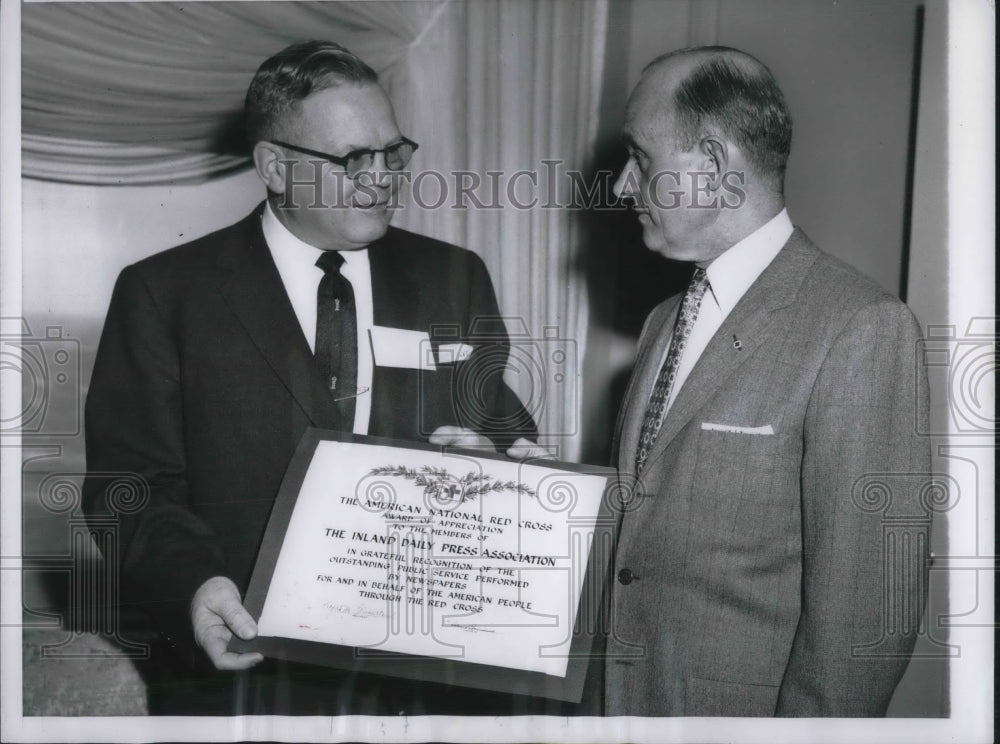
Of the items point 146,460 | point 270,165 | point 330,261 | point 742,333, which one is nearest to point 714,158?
point 742,333

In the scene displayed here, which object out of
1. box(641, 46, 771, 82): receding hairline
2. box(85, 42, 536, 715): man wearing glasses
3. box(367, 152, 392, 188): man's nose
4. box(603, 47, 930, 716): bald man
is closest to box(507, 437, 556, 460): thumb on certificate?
box(85, 42, 536, 715): man wearing glasses

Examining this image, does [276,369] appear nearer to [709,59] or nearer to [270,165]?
[270,165]

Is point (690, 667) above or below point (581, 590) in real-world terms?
below

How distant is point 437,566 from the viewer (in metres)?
1.62

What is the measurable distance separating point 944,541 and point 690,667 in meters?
0.62

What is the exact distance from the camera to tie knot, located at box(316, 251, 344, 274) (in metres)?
1.68

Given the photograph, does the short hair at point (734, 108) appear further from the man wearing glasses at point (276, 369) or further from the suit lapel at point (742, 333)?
the man wearing glasses at point (276, 369)

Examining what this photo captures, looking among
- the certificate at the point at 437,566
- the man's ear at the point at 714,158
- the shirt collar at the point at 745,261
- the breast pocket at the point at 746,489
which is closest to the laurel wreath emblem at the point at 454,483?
the certificate at the point at 437,566

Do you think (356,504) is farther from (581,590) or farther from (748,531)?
(748,531)

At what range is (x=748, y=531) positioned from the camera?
4.77 ft

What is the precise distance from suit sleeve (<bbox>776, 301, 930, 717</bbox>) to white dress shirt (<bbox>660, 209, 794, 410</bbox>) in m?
0.19

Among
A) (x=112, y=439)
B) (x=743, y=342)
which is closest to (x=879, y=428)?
(x=743, y=342)

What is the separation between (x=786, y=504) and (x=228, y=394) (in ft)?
3.42

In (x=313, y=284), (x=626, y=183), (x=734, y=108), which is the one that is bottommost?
(x=313, y=284)
